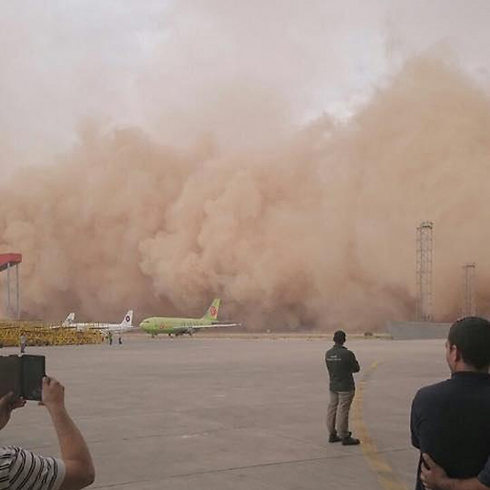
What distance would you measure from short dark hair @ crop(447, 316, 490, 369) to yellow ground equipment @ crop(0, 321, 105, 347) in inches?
1464

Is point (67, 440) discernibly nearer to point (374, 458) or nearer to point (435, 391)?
point (435, 391)

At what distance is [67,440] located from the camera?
2592mm

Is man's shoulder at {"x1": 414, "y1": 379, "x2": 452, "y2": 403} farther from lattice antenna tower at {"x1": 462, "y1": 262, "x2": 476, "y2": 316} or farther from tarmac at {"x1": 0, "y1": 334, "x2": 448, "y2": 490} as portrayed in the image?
lattice antenna tower at {"x1": 462, "y1": 262, "x2": 476, "y2": 316}

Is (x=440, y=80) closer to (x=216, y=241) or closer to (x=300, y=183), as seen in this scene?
(x=300, y=183)

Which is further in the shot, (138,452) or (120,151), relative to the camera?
(120,151)

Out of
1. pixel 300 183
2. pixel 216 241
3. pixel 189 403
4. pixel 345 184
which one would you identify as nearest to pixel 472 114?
pixel 345 184

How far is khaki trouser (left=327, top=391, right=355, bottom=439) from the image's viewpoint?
8.74m

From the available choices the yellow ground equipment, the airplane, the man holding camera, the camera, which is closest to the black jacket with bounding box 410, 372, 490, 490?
the man holding camera

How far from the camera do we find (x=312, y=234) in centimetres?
6862

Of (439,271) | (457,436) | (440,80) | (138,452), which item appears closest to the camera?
(457,436)

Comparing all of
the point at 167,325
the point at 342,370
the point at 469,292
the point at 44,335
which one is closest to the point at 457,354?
the point at 342,370

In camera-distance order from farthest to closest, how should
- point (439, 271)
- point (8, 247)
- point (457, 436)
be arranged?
point (8, 247)
point (439, 271)
point (457, 436)

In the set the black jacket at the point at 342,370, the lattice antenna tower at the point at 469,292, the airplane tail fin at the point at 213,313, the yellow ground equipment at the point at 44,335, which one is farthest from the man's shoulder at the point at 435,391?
the airplane tail fin at the point at 213,313

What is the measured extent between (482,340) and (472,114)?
66357mm
